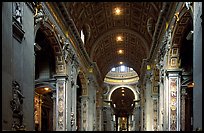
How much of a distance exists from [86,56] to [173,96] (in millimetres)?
10395

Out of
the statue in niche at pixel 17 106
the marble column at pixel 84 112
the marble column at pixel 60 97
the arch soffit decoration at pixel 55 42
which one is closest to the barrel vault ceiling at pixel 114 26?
the arch soffit decoration at pixel 55 42

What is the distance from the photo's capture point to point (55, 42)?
16.6 m

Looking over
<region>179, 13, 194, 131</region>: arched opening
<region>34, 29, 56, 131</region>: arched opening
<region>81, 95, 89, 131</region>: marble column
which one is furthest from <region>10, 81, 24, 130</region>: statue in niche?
<region>81, 95, 89, 131</region>: marble column

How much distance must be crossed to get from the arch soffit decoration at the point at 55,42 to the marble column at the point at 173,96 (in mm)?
5056

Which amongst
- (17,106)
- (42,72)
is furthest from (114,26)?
(17,106)

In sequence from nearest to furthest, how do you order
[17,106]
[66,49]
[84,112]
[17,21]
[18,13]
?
[17,106] < [17,21] < [18,13] < [66,49] < [84,112]

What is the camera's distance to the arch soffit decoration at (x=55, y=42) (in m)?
14.9

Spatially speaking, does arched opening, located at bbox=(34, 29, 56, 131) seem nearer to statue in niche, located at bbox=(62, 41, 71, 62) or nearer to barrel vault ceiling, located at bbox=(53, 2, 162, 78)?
statue in niche, located at bbox=(62, 41, 71, 62)

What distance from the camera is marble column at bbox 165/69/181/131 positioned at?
16.3m

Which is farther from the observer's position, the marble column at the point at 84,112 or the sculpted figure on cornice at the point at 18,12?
the marble column at the point at 84,112

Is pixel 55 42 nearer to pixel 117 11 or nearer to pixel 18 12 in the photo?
pixel 18 12

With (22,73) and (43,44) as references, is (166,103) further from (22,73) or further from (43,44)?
(22,73)

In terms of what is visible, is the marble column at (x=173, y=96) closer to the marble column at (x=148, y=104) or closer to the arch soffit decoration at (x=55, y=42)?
the arch soffit decoration at (x=55, y=42)

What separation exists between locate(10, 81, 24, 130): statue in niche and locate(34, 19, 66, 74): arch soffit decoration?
3804 millimetres
